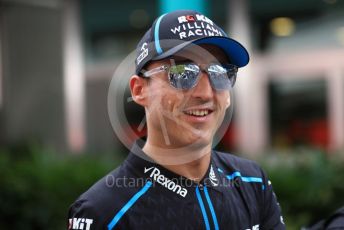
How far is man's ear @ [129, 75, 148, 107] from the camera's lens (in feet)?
7.68

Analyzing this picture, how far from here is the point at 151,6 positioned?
1127cm

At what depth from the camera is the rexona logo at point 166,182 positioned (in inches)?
90.3

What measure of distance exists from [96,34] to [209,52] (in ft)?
31.6

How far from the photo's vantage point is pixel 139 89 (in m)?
2.37

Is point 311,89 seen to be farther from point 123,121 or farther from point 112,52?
point 123,121

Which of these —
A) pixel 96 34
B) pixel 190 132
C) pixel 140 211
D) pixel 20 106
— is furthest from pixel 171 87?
pixel 96 34

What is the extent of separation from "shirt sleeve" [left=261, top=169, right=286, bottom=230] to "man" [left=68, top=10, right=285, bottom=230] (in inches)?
2.2

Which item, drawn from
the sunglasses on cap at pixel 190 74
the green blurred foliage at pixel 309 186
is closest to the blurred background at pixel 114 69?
the green blurred foliage at pixel 309 186

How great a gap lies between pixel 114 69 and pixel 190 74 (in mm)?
8481

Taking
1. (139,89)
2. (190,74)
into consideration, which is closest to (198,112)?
(190,74)

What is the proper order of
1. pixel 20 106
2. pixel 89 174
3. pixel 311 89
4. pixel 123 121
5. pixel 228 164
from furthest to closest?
pixel 20 106 < pixel 311 89 < pixel 89 174 < pixel 123 121 < pixel 228 164

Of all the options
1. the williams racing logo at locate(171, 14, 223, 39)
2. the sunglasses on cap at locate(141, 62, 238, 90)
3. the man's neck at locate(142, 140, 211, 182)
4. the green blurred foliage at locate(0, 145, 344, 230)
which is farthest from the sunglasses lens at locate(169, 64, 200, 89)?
the green blurred foliage at locate(0, 145, 344, 230)

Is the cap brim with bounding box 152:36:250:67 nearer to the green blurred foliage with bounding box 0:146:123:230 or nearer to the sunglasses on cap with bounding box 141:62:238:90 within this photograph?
the sunglasses on cap with bounding box 141:62:238:90

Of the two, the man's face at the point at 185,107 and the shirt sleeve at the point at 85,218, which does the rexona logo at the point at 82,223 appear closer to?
the shirt sleeve at the point at 85,218
